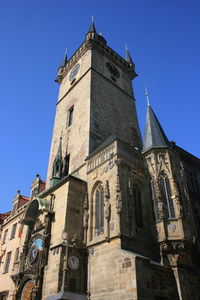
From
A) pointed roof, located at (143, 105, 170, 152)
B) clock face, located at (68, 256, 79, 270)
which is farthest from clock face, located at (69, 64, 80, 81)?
clock face, located at (68, 256, 79, 270)

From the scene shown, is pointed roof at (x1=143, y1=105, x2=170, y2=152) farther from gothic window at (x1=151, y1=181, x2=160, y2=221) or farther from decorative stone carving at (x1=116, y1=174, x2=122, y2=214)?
decorative stone carving at (x1=116, y1=174, x2=122, y2=214)

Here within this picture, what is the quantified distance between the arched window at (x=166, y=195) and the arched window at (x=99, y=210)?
341 cm

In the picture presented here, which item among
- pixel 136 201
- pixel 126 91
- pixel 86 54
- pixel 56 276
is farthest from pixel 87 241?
pixel 86 54

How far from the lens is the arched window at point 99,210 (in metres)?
14.2

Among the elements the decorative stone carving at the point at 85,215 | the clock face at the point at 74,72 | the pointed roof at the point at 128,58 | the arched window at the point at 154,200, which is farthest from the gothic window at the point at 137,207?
the pointed roof at the point at 128,58

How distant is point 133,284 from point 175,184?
247 inches

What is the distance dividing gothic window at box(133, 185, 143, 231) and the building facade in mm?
58

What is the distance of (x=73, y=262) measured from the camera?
13.0m

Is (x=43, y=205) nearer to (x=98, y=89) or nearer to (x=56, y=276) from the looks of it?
(x=56, y=276)

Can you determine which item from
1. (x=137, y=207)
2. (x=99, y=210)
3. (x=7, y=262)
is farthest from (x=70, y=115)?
(x=7, y=262)

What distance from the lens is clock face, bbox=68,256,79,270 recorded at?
42.0 feet

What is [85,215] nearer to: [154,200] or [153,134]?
[154,200]

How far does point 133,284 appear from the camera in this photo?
10.3 meters

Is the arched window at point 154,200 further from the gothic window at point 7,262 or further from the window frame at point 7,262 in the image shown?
the gothic window at point 7,262
